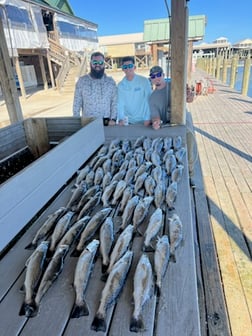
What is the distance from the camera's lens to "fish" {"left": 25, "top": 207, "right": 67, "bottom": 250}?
4.63 feet

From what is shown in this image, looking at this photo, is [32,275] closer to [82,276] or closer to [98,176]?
[82,276]

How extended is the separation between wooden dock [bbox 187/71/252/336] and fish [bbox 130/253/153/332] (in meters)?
1.18

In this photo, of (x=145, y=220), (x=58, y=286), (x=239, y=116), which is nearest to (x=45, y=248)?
(x=58, y=286)

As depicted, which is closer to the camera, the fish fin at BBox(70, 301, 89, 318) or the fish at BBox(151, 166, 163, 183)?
the fish fin at BBox(70, 301, 89, 318)

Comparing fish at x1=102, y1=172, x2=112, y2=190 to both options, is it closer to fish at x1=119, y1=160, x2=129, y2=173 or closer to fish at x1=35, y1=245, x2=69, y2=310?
fish at x1=119, y1=160, x2=129, y2=173

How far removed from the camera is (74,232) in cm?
144

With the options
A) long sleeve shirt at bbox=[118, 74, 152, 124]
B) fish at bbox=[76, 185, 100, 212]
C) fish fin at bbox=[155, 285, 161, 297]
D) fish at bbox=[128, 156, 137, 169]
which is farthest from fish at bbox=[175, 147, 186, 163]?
long sleeve shirt at bbox=[118, 74, 152, 124]

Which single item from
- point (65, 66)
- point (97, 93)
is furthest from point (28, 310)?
point (65, 66)

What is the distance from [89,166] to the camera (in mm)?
2334

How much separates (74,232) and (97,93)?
2.54m

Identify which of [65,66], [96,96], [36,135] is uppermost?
[65,66]

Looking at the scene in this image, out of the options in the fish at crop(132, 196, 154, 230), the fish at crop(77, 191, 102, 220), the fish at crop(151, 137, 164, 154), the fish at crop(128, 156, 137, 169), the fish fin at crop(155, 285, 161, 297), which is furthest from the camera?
the fish at crop(151, 137, 164, 154)

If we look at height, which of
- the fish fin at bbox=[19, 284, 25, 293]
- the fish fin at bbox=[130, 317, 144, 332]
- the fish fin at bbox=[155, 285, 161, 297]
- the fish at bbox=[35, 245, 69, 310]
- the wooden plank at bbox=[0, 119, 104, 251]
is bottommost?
the fish fin at bbox=[130, 317, 144, 332]

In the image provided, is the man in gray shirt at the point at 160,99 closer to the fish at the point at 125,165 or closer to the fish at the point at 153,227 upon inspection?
the fish at the point at 125,165
